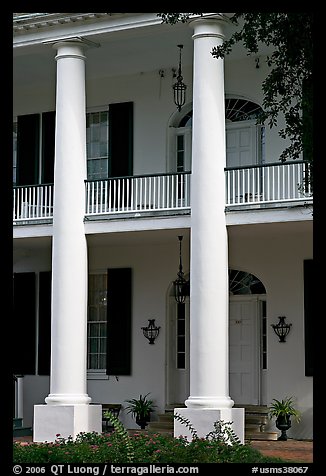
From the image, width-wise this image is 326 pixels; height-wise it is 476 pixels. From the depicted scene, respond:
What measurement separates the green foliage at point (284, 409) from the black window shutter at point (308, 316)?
2.18 ft

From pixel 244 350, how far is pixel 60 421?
448 centimetres

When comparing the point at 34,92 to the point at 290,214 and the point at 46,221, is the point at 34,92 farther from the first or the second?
the point at 290,214

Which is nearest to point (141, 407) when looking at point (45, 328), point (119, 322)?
point (119, 322)

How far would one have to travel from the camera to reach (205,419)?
18266 millimetres

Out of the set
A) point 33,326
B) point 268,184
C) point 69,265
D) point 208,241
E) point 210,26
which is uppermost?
point 210,26

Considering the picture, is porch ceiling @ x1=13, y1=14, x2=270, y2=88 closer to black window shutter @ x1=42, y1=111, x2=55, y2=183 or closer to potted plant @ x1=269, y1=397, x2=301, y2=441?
black window shutter @ x1=42, y1=111, x2=55, y2=183

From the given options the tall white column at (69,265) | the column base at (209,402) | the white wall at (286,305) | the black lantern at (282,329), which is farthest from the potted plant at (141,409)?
the column base at (209,402)

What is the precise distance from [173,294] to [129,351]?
1.56 meters

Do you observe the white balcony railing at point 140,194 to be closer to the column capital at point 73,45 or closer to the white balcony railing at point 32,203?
the white balcony railing at point 32,203

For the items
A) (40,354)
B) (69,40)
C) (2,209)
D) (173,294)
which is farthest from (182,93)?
(2,209)

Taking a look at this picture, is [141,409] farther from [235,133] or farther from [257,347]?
[235,133]

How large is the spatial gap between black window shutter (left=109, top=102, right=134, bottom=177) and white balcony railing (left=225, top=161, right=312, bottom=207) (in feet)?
10.4

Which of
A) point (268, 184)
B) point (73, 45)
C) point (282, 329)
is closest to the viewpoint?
point (268, 184)
